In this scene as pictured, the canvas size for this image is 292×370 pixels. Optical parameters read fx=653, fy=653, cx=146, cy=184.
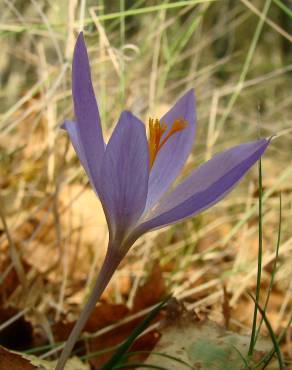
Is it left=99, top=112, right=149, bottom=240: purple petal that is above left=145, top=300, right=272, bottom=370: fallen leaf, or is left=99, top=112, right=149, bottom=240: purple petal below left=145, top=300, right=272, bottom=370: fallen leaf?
above

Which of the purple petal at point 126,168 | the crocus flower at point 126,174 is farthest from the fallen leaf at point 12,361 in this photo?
the purple petal at point 126,168

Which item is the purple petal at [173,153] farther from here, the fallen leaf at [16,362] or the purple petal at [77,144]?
the fallen leaf at [16,362]

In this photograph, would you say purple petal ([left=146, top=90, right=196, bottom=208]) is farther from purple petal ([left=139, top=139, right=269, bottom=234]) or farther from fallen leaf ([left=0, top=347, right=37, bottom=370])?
fallen leaf ([left=0, top=347, right=37, bottom=370])

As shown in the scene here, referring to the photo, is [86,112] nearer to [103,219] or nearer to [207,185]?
[207,185]

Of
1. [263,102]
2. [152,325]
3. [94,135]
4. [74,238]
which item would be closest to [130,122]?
[94,135]

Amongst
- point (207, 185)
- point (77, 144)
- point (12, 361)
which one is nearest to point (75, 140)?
point (77, 144)

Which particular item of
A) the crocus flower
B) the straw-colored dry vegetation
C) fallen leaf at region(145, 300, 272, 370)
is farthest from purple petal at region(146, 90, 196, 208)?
the straw-colored dry vegetation

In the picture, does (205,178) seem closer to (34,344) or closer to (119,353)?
(119,353)
